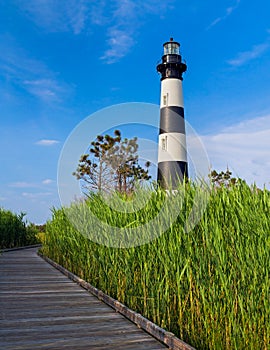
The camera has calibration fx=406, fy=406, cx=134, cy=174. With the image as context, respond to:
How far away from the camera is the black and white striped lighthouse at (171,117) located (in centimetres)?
1767

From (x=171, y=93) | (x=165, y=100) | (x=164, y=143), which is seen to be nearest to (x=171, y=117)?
(x=165, y=100)

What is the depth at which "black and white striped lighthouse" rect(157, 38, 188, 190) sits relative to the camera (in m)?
17.7

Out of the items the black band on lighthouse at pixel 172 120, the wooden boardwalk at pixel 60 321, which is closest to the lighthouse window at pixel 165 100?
the black band on lighthouse at pixel 172 120

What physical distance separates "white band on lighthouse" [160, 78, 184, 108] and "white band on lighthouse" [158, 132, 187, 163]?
1.55m

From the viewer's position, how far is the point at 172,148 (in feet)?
57.9

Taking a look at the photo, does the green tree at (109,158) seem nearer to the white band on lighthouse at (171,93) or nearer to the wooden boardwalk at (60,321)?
the white band on lighthouse at (171,93)

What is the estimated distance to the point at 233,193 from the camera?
3.22 metres

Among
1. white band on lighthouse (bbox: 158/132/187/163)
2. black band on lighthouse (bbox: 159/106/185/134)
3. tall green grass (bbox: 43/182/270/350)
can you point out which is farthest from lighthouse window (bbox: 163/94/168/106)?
tall green grass (bbox: 43/182/270/350)

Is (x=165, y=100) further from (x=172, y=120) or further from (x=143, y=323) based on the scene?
(x=143, y=323)

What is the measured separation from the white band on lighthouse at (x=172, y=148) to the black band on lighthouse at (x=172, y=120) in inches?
8.9

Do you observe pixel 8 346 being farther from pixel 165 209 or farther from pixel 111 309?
pixel 165 209

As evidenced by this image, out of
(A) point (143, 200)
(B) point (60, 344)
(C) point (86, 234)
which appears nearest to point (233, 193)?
(A) point (143, 200)

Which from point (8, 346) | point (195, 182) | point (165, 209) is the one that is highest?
point (195, 182)

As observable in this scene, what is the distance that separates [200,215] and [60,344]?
145cm
